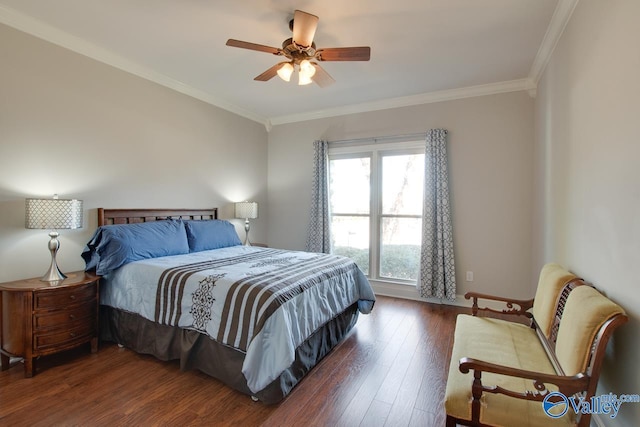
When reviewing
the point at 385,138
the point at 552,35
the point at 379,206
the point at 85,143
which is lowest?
the point at 379,206

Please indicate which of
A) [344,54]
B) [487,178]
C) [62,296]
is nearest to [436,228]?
[487,178]

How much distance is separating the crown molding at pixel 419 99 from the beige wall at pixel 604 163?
1.06 m

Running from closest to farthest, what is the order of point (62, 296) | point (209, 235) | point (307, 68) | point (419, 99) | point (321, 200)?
point (62, 296), point (307, 68), point (209, 235), point (419, 99), point (321, 200)

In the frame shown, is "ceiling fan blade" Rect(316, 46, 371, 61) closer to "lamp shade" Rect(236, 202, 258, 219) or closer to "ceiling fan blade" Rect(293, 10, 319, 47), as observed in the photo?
"ceiling fan blade" Rect(293, 10, 319, 47)

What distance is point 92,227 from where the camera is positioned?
2.99 metres

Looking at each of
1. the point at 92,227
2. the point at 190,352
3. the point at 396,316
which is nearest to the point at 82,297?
the point at 92,227

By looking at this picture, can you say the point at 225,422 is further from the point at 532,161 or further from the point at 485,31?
the point at 532,161

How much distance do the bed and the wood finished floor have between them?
4.5 inches

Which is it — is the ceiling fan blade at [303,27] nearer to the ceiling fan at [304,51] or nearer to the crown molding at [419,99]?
the ceiling fan at [304,51]

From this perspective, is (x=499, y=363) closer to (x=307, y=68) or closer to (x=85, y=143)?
(x=307, y=68)

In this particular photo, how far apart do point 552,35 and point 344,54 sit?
1.79 m

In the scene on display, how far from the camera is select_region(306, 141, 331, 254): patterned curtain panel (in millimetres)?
4664

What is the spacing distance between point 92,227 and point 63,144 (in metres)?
0.80

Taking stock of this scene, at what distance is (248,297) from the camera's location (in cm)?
205
